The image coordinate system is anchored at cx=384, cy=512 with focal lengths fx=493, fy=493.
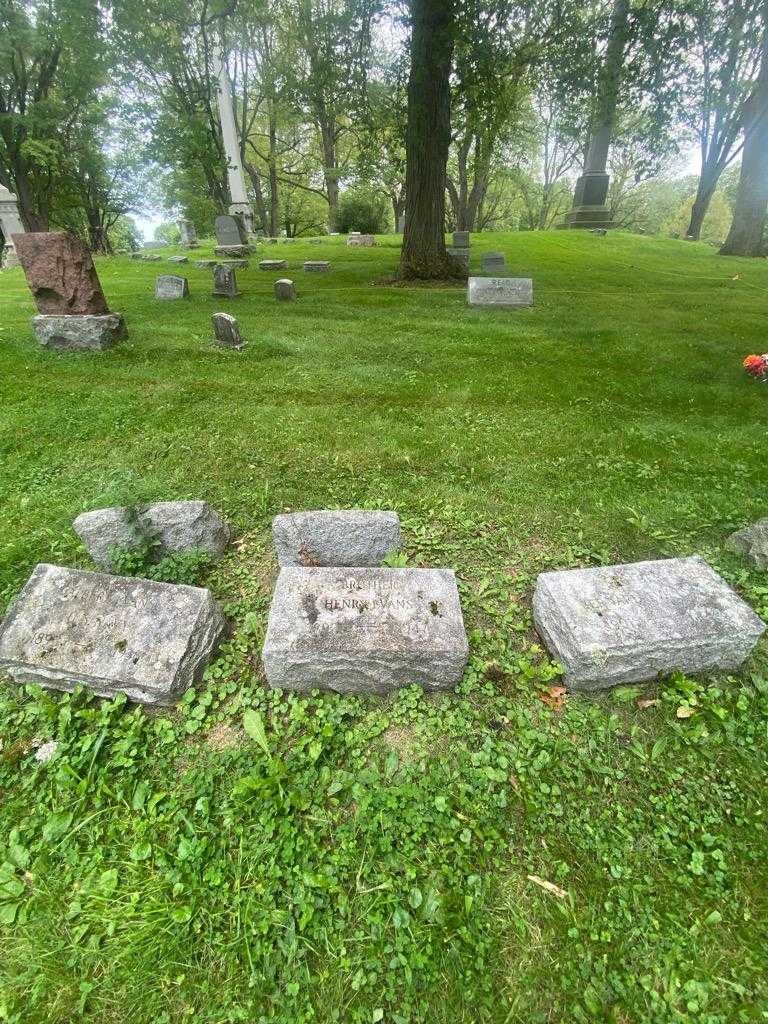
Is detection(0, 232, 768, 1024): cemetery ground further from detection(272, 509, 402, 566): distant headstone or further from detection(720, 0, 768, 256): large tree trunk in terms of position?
detection(720, 0, 768, 256): large tree trunk

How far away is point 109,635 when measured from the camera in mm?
2895

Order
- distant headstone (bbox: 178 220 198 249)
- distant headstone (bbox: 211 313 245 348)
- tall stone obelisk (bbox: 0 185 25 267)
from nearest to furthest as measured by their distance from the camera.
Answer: distant headstone (bbox: 211 313 245 348)
tall stone obelisk (bbox: 0 185 25 267)
distant headstone (bbox: 178 220 198 249)

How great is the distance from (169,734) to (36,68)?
3207cm

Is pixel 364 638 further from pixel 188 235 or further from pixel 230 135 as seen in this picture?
pixel 188 235

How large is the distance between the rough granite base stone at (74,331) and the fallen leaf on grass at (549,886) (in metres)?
8.69

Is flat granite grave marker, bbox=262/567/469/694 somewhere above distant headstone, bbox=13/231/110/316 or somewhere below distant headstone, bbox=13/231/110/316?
below

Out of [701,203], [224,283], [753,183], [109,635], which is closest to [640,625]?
[109,635]

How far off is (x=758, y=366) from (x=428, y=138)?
8.65 meters

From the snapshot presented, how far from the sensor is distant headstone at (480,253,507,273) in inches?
569

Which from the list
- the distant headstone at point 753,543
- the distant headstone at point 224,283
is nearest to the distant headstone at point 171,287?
the distant headstone at point 224,283

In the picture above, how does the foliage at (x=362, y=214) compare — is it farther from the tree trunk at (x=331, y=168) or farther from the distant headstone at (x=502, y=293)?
the distant headstone at (x=502, y=293)

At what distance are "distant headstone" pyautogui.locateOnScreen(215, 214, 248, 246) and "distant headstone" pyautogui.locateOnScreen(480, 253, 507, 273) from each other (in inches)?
421

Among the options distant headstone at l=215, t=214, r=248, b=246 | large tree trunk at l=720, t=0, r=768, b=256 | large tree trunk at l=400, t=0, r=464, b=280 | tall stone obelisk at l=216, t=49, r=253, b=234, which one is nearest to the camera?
large tree trunk at l=400, t=0, r=464, b=280

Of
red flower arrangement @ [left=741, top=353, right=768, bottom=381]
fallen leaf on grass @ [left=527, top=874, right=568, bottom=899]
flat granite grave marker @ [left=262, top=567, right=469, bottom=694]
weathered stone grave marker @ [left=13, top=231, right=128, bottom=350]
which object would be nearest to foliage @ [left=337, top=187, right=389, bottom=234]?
weathered stone grave marker @ [left=13, top=231, right=128, bottom=350]
